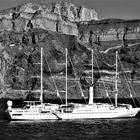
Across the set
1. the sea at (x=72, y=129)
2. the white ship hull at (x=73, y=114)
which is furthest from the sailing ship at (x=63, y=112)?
the sea at (x=72, y=129)

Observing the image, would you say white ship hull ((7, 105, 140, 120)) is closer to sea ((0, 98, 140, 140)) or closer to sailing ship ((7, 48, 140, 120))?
sailing ship ((7, 48, 140, 120))

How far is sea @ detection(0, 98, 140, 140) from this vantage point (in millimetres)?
87250

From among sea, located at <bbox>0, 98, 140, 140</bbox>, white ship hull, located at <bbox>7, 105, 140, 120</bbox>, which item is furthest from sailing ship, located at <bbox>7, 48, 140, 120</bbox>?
sea, located at <bbox>0, 98, 140, 140</bbox>

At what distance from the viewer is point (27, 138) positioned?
85375 millimetres

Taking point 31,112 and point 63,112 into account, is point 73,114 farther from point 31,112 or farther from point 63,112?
point 31,112

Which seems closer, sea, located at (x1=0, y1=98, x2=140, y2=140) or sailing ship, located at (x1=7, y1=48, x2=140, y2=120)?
sea, located at (x1=0, y1=98, x2=140, y2=140)

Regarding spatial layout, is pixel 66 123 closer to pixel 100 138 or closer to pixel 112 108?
pixel 112 108

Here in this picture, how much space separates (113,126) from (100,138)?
18.4 m

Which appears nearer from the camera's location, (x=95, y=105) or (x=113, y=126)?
(x=113, y=126)

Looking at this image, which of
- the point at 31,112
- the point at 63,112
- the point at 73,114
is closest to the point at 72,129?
the point at 73,114

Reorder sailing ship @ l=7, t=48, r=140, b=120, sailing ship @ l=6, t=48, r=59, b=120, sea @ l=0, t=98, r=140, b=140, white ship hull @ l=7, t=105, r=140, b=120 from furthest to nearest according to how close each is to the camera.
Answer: white ship hull @ l=7, t=105, r=140, b=120 < sailing ship @ l=7, t=48, r=140, b=120 < sailing ship @ l=6, t=48, r=59, b=120 < sea @ l=0, t=98, r=140, b=140

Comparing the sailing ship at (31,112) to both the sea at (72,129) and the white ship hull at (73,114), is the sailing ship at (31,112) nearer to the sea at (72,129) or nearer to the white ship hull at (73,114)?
the white ship hull at (73,114)

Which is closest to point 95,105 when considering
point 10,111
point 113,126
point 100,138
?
point 113,126

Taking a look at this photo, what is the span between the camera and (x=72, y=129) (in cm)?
9850
